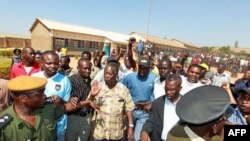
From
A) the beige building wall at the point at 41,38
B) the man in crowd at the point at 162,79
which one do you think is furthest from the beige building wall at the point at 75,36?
the man in crowd at the point at 162,79

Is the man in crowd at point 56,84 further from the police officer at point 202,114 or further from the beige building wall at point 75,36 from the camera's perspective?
the beige building wall at point 75,36

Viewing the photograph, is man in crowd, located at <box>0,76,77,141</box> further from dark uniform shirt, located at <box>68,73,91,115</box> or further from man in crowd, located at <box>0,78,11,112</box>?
dark uniform shirt, located at <box>68,73,91,115</box>

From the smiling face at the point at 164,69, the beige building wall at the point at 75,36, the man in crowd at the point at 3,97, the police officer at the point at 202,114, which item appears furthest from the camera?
the beige building wall at the point at 75,36

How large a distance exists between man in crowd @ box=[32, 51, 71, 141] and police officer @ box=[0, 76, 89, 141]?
1211 millimetres

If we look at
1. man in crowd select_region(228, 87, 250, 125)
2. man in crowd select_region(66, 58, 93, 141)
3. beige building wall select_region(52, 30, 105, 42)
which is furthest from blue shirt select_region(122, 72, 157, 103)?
beige building wall select_region(52, 30, 105, 42)

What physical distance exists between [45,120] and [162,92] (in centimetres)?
241

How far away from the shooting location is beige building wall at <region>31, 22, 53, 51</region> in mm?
30750

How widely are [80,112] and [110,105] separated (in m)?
0.64

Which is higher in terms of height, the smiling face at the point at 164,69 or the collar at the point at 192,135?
the smiling face at the point at 164,69

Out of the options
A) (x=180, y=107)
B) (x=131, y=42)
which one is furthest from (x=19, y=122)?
(x=131, y=42)

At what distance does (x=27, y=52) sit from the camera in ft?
17.3

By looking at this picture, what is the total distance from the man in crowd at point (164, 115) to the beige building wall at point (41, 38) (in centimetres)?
2845

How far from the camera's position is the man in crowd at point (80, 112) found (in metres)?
4.22

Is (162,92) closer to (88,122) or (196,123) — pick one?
(88,122)
